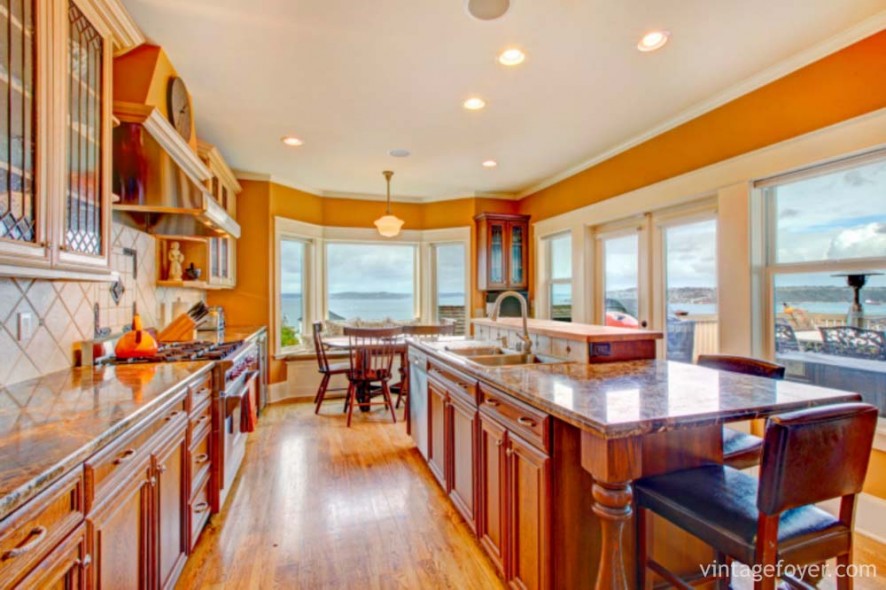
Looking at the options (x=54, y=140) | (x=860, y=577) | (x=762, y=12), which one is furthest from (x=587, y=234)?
(x=54, y=140)

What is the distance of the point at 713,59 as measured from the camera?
244 centimetres

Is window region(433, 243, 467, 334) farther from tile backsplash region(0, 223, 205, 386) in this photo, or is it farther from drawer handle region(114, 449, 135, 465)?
drawer handle region(114, 449, 135, 465)

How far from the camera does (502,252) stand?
17.7ft

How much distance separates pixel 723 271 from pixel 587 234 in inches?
64.1

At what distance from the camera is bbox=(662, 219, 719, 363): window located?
319 centimetres

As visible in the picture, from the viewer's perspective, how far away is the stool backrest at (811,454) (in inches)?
42.5

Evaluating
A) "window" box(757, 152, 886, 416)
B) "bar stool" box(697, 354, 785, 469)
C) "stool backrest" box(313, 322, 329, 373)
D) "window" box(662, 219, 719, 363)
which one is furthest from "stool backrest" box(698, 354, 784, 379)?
"stool backrest" box(313, 322, 329, 373)

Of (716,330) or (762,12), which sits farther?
(716,330)

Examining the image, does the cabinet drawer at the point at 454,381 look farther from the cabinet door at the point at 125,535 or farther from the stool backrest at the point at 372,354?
the stool backrest at the point at 372,354

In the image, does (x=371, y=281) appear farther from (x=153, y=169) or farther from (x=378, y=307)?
(x=153, y=169)

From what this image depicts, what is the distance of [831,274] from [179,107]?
3.98 meters

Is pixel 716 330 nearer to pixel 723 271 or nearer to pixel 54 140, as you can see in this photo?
pixel 723 271

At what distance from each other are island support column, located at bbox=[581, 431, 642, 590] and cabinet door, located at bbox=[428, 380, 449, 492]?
4.10 feet

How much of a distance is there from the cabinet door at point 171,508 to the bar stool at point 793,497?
183 centimetres
